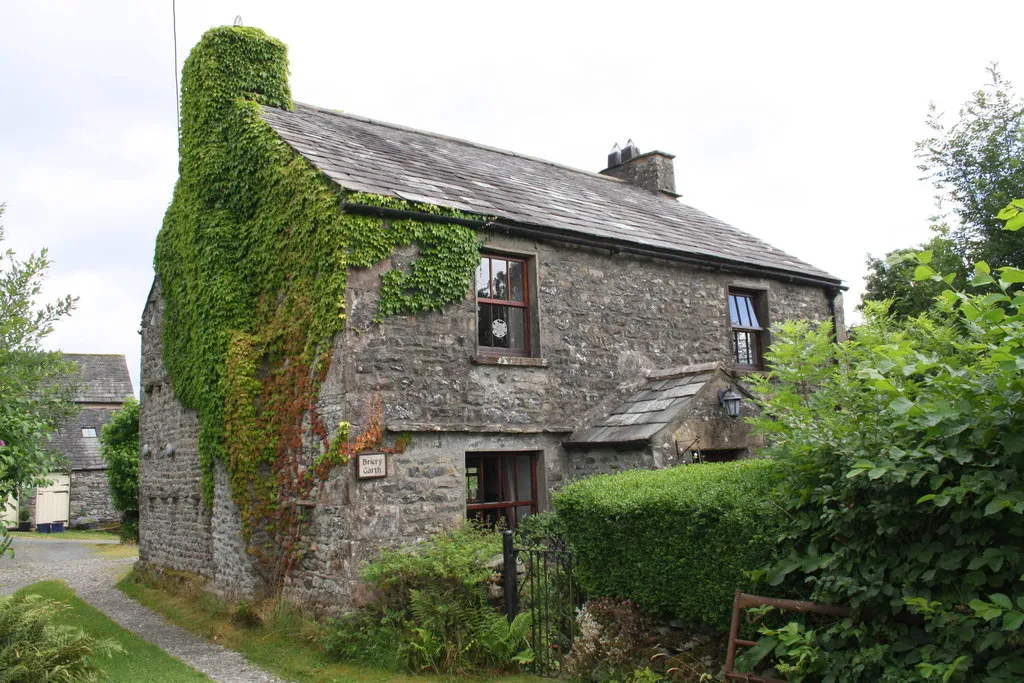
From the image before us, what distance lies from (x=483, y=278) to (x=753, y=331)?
18.9 ft

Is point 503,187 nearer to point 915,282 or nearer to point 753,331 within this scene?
point 753,331

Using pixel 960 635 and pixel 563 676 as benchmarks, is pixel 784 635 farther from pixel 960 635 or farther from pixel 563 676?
pixel 563 676

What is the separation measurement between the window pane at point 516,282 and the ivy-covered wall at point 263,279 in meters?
0.88

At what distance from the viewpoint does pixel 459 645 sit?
7949 millimetres

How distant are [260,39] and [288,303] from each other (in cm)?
517

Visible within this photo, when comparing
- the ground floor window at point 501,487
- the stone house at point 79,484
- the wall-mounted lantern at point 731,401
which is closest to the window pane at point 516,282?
the ground floor window at point 501,487

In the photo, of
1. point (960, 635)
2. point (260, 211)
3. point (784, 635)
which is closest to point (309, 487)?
point (260, 211)

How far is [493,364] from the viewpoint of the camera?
10578 mm

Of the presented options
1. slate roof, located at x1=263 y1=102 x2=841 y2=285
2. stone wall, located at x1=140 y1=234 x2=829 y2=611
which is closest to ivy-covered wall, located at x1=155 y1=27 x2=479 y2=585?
stone wall, located at x1=140 y1=234 x2=829 y2=611

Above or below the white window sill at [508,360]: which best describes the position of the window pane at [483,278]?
above

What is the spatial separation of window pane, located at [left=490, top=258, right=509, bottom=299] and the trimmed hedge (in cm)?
420

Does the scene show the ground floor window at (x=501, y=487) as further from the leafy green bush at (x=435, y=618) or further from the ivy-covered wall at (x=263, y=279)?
the ivy-covered wall at (x=263, y=279)

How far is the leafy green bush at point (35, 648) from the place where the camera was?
6.80 meters

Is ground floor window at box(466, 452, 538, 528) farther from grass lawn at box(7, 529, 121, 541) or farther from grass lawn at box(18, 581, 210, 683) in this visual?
grass lawn at box(7, 529, 121, 541)
